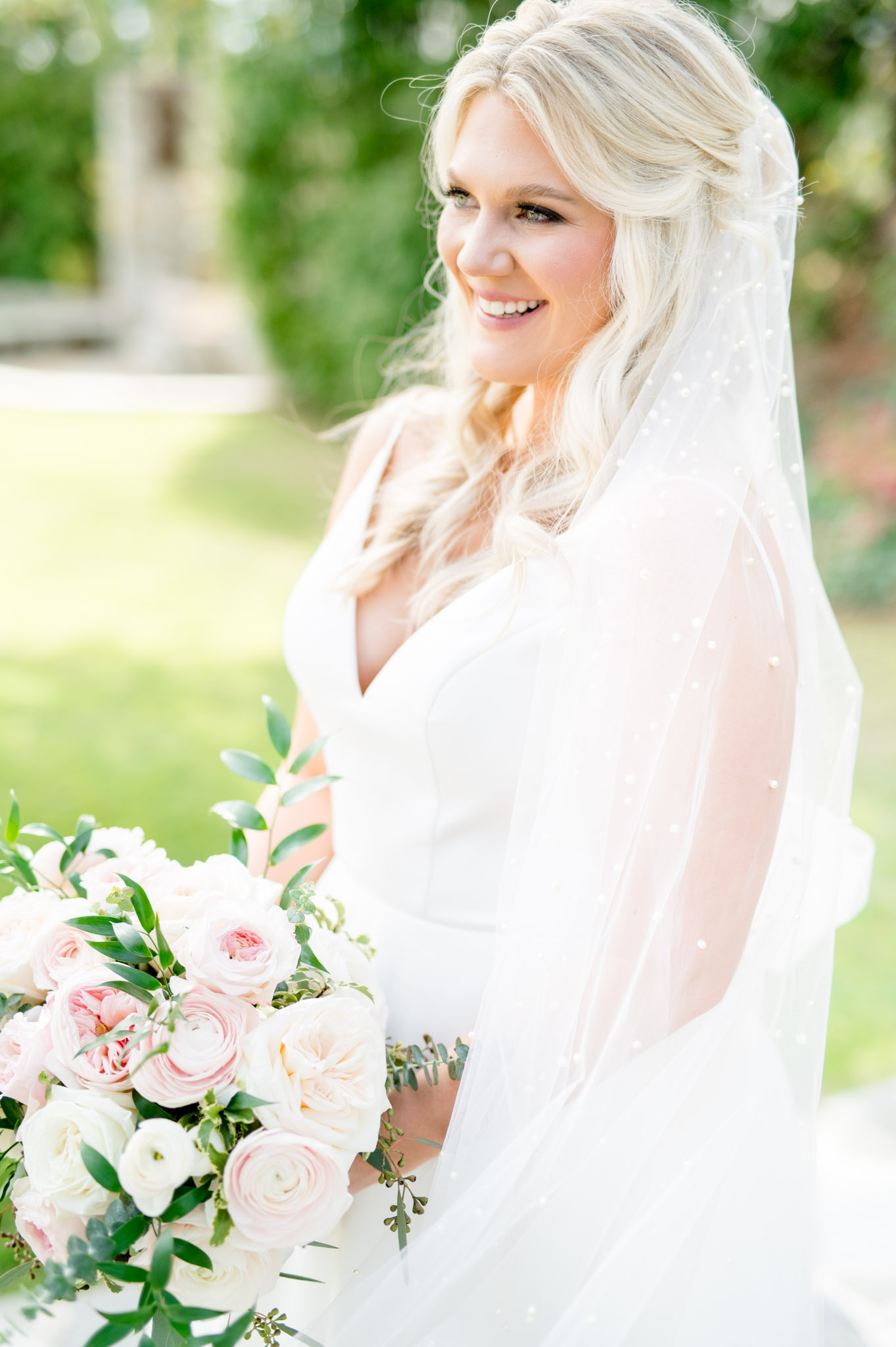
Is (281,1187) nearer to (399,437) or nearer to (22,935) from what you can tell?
(22,935)

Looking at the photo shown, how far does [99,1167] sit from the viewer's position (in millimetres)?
1207

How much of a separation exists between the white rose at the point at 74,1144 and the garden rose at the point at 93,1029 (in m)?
0.03

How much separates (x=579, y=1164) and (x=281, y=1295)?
70 centimetres

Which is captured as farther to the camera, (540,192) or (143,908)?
(540,192)

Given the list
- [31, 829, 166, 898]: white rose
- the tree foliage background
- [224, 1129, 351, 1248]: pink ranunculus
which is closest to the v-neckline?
[31, 829, 166, 898]: white rose

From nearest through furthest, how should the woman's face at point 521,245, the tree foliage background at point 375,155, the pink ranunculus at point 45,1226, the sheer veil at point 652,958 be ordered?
the pink ranunculus at point 45,1226, the sheer veil at point 652,958, the woman's face at point 521,245, the tree foliage background at point 375,155

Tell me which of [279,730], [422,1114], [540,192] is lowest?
[422,1114]

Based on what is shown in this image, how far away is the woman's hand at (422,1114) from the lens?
5.23ft

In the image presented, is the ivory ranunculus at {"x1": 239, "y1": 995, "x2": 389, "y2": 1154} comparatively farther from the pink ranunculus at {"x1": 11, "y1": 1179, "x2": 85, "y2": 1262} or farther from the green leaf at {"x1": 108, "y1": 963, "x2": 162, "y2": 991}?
the pink ranunculus at {"x1": 11, "y1": 1179, "x2": 85, "y2": 1262}

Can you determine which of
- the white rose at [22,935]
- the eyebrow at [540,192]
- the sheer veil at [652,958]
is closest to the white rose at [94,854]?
the white rose at [22,935]

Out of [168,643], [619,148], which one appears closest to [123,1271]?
[619,148]

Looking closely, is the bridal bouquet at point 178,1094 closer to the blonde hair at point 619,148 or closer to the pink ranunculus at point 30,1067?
the pink ranunculus at point 30,1067

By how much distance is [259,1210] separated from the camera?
4.05 ft

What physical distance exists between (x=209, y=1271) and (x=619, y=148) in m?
1.57
